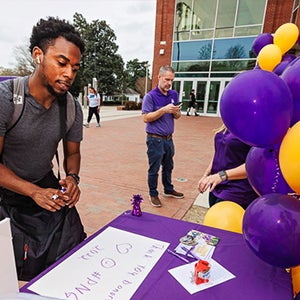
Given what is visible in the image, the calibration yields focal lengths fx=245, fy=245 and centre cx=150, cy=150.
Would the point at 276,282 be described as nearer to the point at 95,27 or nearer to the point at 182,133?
the point at 182,133

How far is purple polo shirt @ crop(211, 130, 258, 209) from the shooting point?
1.75 metres

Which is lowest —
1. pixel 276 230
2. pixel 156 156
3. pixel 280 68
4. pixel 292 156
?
pixel 156 156

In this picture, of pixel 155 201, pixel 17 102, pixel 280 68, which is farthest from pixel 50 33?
pixel 155 201

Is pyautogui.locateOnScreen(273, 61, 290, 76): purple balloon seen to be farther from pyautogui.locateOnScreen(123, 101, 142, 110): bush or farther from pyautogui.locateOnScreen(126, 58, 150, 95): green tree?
pyautogui.locateOnScreen(126, 58, 150, 95): green tree

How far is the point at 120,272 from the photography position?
916 millimetres

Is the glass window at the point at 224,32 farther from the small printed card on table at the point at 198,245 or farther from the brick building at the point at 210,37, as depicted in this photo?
the small printed card on table at the point at 198,245

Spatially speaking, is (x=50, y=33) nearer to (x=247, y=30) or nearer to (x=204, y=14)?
(x=247, y=30)

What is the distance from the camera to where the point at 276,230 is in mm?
861

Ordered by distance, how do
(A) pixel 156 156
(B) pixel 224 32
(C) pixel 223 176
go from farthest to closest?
1. (B) pixel 224 32
2. (A) pixel 156 156
3. (C) pixel 223 176

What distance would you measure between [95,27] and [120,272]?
34.7 m

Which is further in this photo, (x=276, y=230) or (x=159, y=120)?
(x=159, y=120)

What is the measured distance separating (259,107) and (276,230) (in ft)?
1.43

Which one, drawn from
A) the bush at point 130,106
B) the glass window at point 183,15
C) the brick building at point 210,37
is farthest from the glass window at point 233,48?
the bush at point 130,106

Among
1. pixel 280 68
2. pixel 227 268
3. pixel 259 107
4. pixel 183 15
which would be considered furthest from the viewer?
pixel 183 15
